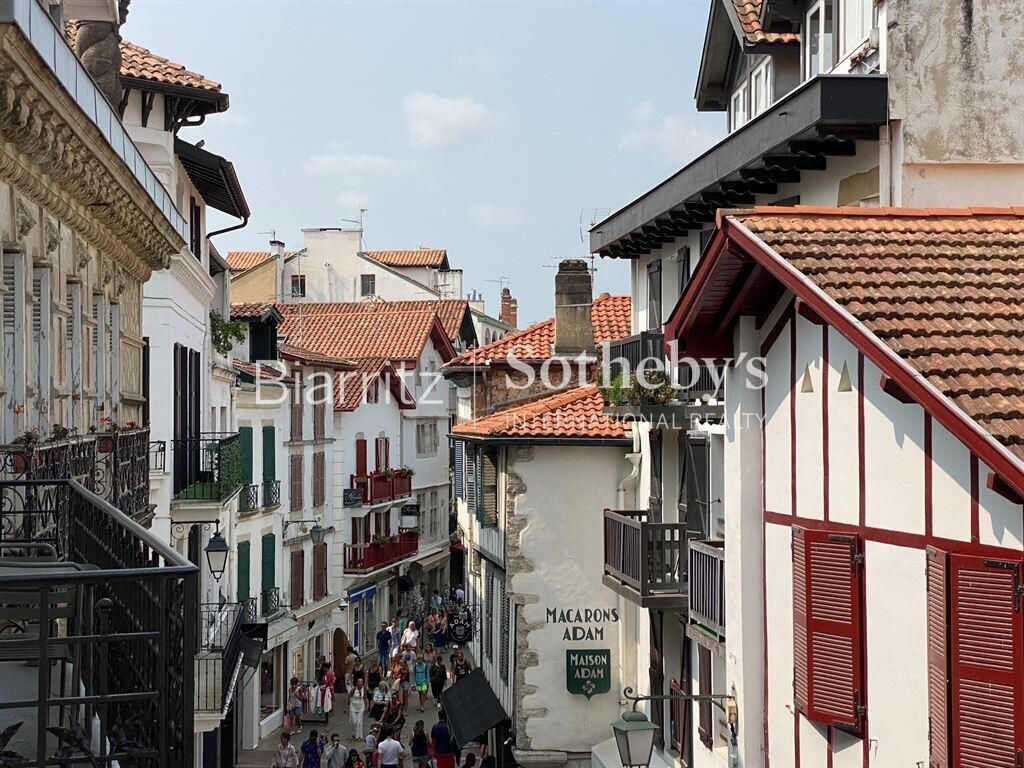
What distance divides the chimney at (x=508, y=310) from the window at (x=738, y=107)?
69.1 m

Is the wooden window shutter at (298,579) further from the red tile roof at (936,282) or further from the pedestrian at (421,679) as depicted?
the red tile roof at (936,282)

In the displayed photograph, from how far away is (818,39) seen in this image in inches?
710

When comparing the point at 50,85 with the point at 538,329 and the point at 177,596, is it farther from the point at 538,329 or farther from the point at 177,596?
the point at 538,329

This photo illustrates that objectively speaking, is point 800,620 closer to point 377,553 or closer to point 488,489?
point 488,489

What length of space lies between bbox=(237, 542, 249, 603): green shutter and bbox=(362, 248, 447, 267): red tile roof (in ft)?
144

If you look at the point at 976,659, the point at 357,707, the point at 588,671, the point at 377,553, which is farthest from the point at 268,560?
the point at 976,659

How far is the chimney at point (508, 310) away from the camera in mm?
91938

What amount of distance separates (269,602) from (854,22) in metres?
26.6

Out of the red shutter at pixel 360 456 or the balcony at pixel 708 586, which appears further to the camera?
the red shutter at pixel 360 456

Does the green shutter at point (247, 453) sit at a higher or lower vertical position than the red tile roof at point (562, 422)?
lower

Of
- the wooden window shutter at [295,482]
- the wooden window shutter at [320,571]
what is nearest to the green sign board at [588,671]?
the wooden window shutter at [295,482]

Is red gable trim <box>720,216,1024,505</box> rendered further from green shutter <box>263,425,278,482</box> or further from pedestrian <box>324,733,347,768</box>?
green shutter <box>263,425,278,482</box>

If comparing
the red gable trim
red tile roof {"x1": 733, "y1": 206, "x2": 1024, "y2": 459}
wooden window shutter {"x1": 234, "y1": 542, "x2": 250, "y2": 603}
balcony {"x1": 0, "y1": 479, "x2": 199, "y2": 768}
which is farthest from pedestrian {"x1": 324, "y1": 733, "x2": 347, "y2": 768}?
balcony {"x1": 0, "y1": 479, "x2": 199, "y2": 768}

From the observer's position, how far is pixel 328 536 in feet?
163
